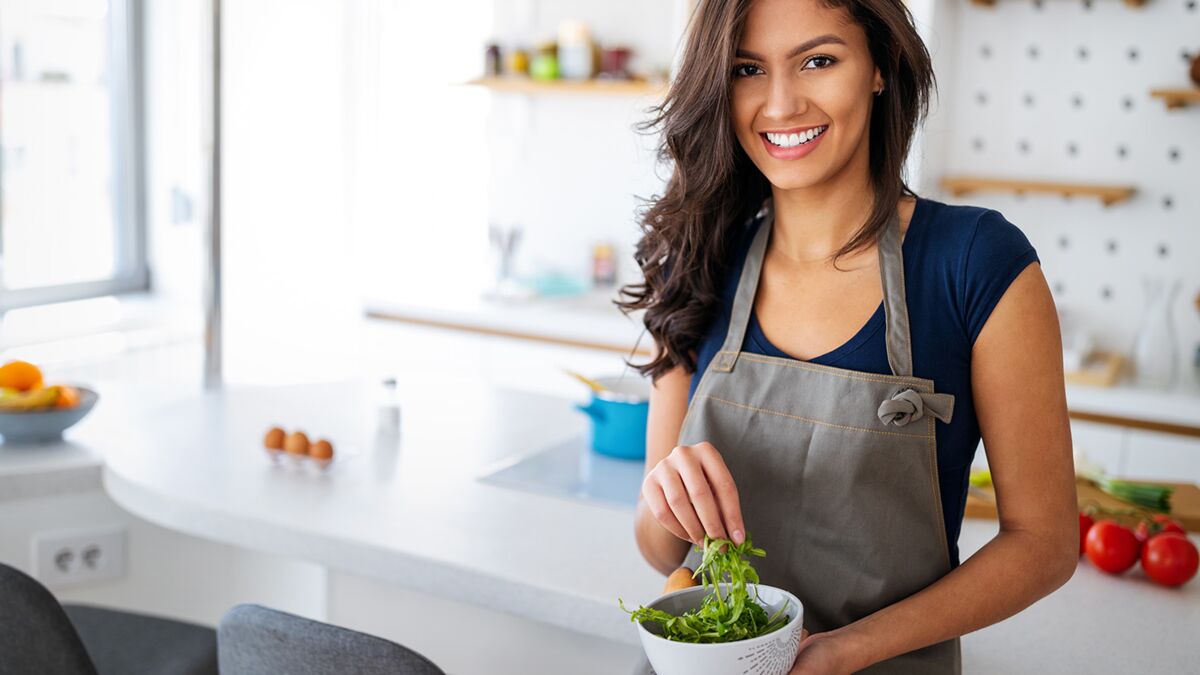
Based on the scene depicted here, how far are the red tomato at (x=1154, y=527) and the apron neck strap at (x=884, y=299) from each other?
0.65m

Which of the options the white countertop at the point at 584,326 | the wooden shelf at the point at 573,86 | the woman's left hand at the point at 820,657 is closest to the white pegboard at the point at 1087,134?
the white countertop at the point at 584,326

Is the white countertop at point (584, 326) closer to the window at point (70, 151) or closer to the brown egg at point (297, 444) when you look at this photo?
the window at point (70, 151)

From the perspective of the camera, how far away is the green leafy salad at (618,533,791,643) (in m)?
0.96

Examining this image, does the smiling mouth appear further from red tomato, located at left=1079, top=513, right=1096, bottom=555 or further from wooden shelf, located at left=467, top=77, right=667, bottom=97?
wooden shelf, located at left=467, top=77, right=667, bottom=97

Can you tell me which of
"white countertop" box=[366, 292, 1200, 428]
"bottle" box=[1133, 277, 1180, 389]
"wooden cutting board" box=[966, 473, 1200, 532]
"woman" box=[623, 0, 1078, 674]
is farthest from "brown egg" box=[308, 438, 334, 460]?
"bottle" box=[1133, 277, 1180, 389]

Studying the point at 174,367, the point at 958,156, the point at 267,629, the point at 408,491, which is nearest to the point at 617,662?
the point at 408,491

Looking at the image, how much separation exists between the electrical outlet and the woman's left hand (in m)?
1.56

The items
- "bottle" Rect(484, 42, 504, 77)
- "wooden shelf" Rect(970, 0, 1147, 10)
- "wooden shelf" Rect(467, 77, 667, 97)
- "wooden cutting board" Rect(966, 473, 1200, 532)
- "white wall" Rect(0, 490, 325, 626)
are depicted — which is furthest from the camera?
"bottle" Rect(484, 42, 504, 77)

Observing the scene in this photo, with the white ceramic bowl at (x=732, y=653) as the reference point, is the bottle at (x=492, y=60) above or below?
above

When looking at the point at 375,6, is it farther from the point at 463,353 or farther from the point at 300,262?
the point at 463,353

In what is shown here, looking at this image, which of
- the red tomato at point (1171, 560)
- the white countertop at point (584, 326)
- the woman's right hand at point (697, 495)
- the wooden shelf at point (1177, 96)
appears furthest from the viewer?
the wooden shelf at point (1177, 96)

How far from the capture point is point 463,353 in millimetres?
3973

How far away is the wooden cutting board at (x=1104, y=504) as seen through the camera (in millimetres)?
1716

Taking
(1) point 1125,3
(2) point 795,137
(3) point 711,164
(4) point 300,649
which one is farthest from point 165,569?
(1) point 1125,3
